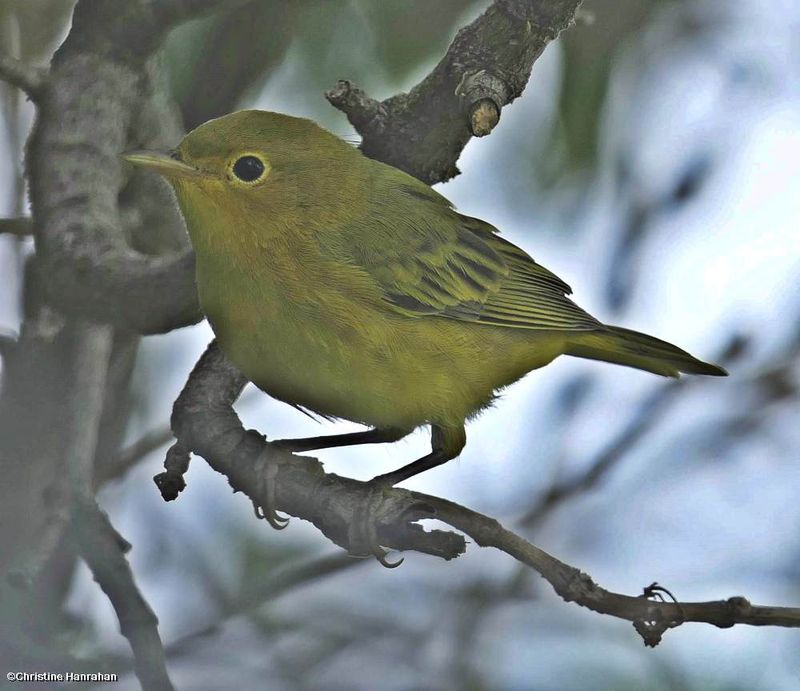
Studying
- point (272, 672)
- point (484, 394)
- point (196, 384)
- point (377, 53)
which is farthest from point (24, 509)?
point (377, 53)

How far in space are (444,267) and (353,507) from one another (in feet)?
4.19

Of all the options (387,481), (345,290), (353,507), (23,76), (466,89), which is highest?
(23,76)

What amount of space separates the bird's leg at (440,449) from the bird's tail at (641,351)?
2.53ft

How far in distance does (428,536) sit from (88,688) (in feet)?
3.58

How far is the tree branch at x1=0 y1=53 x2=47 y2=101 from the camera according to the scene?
4059mm

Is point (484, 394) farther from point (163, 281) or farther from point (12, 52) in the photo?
point (12, 52)

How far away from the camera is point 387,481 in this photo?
4.00 metres

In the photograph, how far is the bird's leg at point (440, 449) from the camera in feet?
14.0

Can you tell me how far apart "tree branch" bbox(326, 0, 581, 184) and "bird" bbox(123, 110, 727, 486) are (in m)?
0.29

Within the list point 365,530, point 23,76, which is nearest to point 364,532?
point 365,530

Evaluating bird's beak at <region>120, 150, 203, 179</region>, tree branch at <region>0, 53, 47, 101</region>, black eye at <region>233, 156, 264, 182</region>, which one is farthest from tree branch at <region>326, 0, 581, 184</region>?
tree branch at <region>0, 53, 47, 101</region>

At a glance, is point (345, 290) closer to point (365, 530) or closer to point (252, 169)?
point (252, 169)

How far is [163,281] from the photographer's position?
4.16 m

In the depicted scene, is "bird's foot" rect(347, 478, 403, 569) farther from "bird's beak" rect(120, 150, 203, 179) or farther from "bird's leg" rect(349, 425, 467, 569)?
"bird's beak" rect(120, 150, 203, 179)
